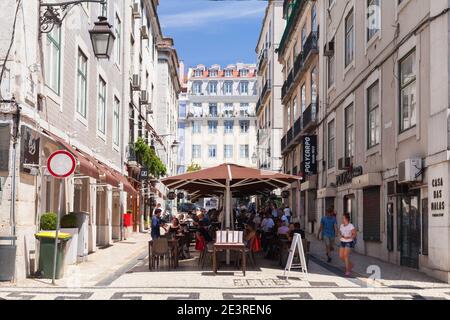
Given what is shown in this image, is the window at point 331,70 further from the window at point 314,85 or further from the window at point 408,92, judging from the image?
the window at point 408,92

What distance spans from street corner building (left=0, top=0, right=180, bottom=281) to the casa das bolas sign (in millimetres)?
8054

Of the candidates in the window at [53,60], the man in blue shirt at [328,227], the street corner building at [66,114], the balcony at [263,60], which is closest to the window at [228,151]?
the balcony at [263,60]

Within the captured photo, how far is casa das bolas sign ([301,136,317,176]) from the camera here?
29391 millimetres

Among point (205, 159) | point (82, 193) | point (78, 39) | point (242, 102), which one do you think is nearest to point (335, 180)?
point (82, 193)

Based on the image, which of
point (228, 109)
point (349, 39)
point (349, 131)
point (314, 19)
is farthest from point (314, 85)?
point (228, 109)

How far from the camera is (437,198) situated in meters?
13.3

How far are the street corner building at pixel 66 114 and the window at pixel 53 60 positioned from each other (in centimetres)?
2

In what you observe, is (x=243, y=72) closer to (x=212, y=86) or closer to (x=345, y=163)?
(x=212, y=86)

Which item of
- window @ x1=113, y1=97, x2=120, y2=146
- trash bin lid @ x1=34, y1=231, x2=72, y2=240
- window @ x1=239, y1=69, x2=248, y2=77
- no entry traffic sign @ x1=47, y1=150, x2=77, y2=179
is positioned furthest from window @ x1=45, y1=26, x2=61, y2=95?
window @ x1=239, y1=69, x2=248, y2=77

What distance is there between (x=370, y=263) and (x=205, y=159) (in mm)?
63308

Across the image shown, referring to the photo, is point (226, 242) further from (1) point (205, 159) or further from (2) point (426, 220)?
(1) point (205, 159)

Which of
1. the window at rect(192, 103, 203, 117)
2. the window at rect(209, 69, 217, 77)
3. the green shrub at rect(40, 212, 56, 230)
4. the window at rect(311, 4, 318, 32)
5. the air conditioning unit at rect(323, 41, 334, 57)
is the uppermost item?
the window at rect(209, 69, 217, 77)

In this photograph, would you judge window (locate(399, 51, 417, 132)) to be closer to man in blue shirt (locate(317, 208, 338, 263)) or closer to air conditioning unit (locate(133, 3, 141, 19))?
man in blue shirt (locate(317, 208, 338, 263))

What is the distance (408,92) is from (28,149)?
9.29m
